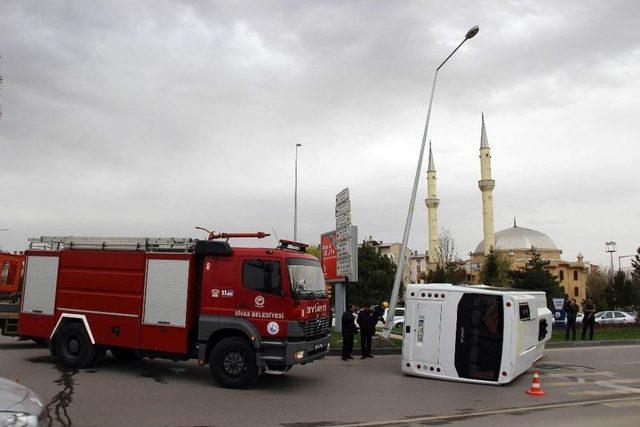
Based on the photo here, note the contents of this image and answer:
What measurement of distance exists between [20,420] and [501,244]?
94031 mm

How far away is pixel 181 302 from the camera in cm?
1028

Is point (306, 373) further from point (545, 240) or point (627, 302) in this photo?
point (545, 240)

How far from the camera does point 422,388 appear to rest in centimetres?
1041

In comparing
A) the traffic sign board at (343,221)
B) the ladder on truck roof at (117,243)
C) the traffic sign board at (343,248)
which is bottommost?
the ladder on truck roof at (117,243)

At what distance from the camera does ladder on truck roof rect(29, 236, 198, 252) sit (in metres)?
10.7

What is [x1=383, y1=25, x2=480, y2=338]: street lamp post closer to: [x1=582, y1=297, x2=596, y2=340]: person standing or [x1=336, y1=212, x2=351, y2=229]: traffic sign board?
[x1=336, y1=212, x2=351, y2=229]: traffic sign board

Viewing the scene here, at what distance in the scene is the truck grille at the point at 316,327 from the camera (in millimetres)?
9852

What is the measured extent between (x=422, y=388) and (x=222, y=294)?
14.0 ft

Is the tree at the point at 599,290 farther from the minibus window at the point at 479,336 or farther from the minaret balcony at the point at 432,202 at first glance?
the minibus window at the point at 479,336

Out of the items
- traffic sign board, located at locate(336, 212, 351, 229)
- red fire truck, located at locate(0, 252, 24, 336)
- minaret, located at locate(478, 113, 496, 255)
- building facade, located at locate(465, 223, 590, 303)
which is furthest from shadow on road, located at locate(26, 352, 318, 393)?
building facade, located at locate(465, 223, 590, 303)

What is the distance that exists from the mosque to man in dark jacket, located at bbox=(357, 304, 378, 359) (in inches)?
2050

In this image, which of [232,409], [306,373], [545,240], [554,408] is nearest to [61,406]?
[232,409]

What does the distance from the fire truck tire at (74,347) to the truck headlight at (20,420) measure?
6883mm

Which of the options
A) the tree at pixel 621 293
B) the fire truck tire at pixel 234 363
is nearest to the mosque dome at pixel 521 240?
the tree at pixel 621 293
